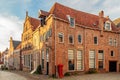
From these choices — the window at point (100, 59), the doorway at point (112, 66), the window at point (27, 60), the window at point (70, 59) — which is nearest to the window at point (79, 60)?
the window at point (70, 59)

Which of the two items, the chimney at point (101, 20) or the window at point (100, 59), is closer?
the window at point (100, 59)

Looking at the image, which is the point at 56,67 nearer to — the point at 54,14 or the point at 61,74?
the point at 61,74

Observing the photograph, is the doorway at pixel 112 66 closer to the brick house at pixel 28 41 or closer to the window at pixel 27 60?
the brick house at pixel 28 41

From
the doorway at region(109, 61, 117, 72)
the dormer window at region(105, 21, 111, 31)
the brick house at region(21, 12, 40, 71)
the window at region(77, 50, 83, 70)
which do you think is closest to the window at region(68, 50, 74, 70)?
the window at region(77, 50, 83, 70)

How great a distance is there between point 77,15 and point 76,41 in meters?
5.49

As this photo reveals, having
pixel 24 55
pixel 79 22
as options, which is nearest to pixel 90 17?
pixel 79 22

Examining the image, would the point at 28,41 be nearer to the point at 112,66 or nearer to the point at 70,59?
the point at 70,59

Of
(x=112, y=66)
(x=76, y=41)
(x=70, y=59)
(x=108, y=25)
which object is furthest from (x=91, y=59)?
(x=108, y=25)

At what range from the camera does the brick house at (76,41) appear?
28.1 meters

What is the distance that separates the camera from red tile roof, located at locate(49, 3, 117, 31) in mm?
30172

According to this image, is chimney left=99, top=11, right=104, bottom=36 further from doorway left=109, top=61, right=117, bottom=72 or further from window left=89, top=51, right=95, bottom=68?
doorway left=109, top=61, right=117, bottom=72

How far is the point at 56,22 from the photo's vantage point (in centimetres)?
2809

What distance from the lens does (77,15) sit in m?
33.7

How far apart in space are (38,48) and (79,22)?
9.25m
